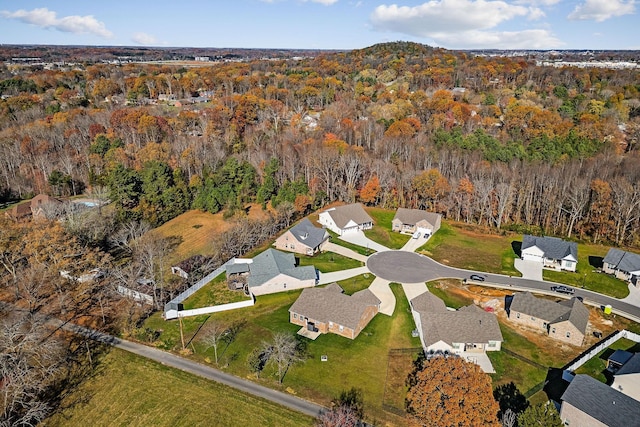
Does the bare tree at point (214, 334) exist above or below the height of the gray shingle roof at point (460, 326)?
below

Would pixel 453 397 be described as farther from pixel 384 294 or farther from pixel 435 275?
pixel 435 275

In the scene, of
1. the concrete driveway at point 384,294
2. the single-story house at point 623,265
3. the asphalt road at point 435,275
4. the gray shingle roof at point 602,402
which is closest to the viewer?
the gray shingle roof at point 602,402

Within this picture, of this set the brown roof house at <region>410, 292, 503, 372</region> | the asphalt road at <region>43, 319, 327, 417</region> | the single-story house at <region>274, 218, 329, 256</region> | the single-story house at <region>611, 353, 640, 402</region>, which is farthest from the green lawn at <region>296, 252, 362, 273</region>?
the single-story house at <region>611, 353, 640, 402</region>

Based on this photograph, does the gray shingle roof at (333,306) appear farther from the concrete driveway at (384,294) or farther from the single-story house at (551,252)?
the single-story house at (551,252)

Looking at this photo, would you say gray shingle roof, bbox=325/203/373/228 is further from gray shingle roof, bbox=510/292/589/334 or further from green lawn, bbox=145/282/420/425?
gray shingle roof, bbox=510/292/589/334

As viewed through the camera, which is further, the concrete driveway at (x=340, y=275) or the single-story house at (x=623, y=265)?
the concrete driveway at (x=340, y=275)

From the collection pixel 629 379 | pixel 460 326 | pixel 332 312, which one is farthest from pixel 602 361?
pixel 332 312

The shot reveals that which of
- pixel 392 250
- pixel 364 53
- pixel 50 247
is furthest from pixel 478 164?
pixel 364 53

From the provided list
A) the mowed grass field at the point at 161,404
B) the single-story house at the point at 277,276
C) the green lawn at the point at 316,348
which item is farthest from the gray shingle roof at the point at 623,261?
the mowed grass field at the point at 161,404
